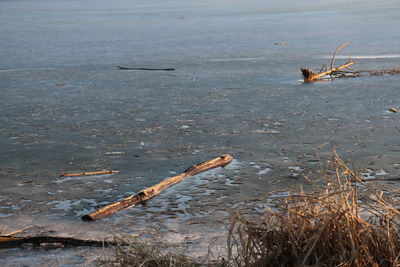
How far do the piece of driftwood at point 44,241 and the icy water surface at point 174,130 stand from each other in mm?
81

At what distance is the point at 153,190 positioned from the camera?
5.12 meters

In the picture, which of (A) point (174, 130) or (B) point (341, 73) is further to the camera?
(B) point (341, 73)

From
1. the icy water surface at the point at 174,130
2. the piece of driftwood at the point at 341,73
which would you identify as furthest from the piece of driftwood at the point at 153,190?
the piece of driftwood at the point at 341,73

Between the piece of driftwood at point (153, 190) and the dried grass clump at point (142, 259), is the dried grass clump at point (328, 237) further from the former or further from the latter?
the piece of driftwood at point (153, 190)

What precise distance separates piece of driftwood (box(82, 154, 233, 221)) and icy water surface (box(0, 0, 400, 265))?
7 centimetres

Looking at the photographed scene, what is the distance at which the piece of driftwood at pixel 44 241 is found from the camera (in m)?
4.00

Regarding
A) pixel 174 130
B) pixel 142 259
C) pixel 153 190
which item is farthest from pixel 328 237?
pixel 174 130

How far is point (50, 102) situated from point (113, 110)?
121cm

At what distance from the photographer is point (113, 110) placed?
8.74 meters

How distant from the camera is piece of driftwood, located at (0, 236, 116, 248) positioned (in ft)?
13.1

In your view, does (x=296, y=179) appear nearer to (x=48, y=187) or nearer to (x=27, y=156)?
(x=48, y=187)

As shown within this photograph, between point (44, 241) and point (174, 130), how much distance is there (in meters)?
3.55

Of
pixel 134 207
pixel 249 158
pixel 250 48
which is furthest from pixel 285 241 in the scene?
pixel 250 48

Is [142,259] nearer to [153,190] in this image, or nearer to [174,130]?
[153,190]
